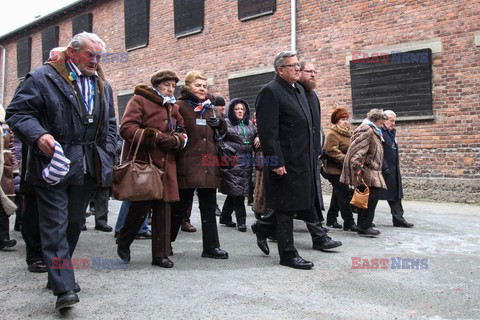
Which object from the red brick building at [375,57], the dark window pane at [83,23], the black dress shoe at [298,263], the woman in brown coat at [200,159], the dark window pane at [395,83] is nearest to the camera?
the black dress shoe at [298,263]

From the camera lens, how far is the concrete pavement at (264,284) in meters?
3.51

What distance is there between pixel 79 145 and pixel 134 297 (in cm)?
122

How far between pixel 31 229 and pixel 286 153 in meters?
2.47

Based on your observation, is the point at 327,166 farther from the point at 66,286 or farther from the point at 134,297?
the point at 66,286

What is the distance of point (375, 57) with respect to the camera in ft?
37.6

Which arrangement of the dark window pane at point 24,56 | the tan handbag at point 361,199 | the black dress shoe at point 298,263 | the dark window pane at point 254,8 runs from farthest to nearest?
1. the dark window pane at point 24,56
2. the dark window pane at point 254,8
3. the tan handbag at point 361,199
4. the black dress shoe at point 298,263

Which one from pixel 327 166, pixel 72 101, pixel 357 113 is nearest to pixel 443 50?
pixel 357 113

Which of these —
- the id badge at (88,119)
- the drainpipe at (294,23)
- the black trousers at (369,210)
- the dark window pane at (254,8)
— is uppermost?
the dark window pane at (254,8)

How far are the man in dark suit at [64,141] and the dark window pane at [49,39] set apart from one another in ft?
65.9

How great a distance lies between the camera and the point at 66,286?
3385 millimetres

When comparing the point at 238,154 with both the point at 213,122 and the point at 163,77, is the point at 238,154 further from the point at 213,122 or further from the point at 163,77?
the point at 163,77

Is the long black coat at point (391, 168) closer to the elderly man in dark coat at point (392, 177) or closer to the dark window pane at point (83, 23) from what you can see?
the elderly man in dark coat at point (392, 177)

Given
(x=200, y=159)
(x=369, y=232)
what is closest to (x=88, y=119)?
(x=200, y=159)

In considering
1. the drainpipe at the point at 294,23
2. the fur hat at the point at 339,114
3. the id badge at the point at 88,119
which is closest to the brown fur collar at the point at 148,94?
the id badge at the point at 88,119
